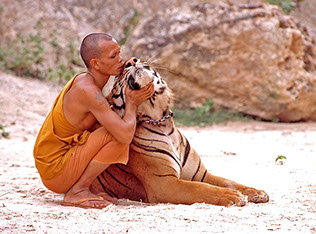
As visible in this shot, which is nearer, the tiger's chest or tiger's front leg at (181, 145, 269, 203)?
the tiger's chest

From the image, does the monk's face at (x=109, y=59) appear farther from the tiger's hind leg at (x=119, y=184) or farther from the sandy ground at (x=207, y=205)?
the sandy ground at (x=207, y=205)

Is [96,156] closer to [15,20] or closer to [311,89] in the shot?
[311,89]

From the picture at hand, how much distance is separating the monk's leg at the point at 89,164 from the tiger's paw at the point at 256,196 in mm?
984

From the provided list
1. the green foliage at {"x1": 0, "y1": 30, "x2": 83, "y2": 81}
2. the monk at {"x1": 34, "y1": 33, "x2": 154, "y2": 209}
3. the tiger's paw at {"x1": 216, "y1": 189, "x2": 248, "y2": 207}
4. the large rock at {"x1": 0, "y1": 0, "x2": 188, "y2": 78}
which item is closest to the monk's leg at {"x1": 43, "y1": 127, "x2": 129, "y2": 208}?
the monk at {"x1": 34, "y1": 33, "x2": 154, "y2": 209}

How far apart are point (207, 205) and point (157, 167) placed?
0.49 m

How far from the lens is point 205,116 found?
8.87 meters

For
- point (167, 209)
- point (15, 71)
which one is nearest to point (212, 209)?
point (167, 209)

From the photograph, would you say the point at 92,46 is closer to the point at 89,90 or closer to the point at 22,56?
the point at 89,90

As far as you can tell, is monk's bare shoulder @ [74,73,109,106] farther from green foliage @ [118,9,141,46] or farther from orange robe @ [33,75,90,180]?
green foliage @ [118,9,141,46]

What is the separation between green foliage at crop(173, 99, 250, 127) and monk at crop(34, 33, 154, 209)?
193 inches

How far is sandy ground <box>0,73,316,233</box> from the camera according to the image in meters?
2.89

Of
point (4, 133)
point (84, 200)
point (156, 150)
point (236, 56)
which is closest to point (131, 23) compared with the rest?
point (236, 56)

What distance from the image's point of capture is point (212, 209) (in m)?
3.29

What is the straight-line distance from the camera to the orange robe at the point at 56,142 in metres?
3.70
